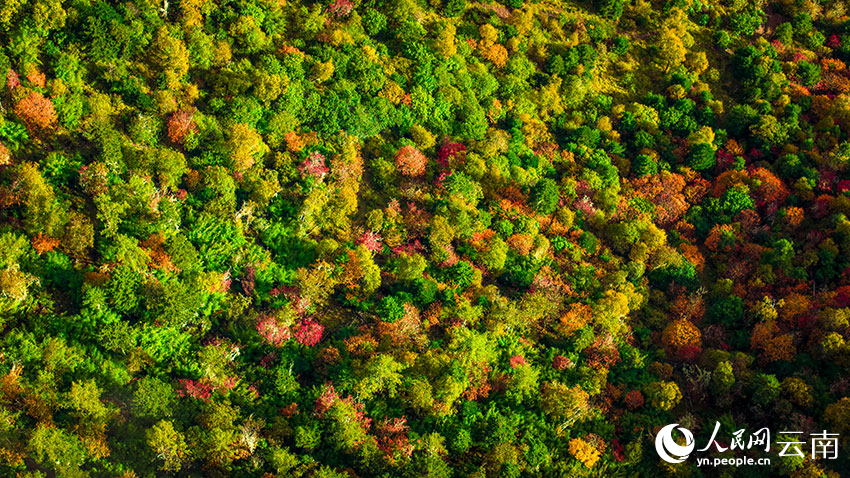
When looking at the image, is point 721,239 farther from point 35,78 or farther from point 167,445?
point 35,78

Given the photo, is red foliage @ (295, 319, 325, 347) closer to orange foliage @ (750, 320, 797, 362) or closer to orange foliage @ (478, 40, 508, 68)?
orange foliage @ (750, 320, 797, 362)

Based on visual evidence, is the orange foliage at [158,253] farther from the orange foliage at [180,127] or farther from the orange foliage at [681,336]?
the orange foliage at [681,336]

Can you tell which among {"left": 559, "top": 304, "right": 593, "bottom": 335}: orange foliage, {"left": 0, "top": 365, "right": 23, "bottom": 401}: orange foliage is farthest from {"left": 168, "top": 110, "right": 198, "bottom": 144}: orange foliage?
{"left": 559, "top": 304, "right": 593, "bottom": 335}: orange foliage

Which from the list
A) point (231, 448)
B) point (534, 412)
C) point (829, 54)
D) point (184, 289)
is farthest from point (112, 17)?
point (829, 54)

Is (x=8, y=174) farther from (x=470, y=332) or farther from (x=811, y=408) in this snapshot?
(x=811, y=408)

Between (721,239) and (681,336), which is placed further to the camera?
(721,239)

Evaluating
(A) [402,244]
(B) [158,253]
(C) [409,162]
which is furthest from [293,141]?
(B) [158,253]

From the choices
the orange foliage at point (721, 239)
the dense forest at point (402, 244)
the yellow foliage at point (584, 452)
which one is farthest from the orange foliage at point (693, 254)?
the yellow foliage at point (584, 452)
